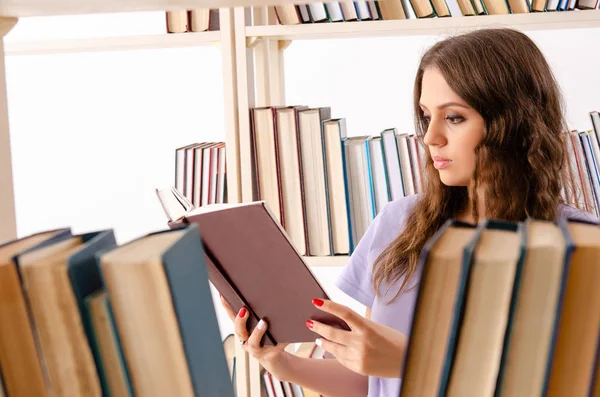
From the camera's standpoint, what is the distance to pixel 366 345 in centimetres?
78

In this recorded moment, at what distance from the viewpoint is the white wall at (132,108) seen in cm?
211

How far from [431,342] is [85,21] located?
2232 millimetres

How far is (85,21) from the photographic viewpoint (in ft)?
7.38

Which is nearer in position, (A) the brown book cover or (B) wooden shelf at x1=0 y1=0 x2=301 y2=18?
(B) wooden shelf at x1=0 y1=0 x2=301 y2=18

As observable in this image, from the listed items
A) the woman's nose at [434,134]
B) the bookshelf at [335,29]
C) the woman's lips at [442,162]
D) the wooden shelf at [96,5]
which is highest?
the bookshelf at [335,29]

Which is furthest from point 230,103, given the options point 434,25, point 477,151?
point 477,151

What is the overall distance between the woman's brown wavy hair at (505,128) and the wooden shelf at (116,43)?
55cm

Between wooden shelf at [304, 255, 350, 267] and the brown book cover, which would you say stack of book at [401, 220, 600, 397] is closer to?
the brown book cover

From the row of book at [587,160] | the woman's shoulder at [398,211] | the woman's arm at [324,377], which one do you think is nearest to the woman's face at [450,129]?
the woman's shoulder at [398,211]

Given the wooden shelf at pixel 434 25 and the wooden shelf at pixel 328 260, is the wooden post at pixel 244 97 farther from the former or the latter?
the wooden shelf at pixel 328 260

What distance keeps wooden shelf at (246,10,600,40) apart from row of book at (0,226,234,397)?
1202 millimetres

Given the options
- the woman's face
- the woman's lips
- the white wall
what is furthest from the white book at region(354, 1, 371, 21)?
the white wall

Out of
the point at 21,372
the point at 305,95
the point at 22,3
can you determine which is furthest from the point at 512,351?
the point at 305,95

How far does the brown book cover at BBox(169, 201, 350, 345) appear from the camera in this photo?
69 cm
